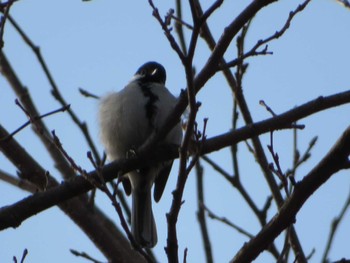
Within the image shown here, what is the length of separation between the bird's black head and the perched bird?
0.25 metres

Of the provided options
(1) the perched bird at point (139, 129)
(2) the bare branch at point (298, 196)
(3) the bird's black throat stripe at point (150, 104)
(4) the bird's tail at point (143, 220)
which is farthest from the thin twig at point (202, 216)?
(2) the bare branch at point (298, 196)

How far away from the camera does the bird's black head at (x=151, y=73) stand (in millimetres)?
5238

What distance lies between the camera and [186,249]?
2283 millimetres

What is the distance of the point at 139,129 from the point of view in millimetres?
4621

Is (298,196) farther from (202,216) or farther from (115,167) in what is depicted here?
(202,216)

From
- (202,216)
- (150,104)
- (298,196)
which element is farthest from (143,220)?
(298,196)

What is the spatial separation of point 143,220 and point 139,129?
59 centimetres

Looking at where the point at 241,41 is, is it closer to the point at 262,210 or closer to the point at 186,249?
the point at 262,210

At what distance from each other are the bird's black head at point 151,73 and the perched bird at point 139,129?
25 cm

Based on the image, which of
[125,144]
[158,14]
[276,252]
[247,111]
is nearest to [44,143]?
[125,144]

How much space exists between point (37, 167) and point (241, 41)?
1318 millimetres

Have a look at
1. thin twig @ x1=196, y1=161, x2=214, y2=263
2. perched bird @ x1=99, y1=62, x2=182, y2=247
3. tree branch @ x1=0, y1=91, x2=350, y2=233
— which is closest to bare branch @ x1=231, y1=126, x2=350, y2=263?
tree branch @ x1=0, y1=91, x2=350, y2=233

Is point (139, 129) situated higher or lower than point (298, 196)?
higher

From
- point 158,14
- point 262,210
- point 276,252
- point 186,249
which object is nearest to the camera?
point 186,249
